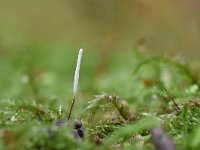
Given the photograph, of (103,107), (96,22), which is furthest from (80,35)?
(103,107)

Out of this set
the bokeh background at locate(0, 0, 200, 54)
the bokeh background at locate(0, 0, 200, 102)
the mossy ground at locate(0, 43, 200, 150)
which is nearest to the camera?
the mossy ground at locate(0, 43, 200, 150)

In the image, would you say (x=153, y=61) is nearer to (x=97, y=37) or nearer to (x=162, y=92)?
(x=162, y=92)

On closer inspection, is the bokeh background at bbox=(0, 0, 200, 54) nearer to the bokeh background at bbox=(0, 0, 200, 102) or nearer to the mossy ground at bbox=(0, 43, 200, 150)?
the bokeh background at bbox=(0, 0, 200, 102)

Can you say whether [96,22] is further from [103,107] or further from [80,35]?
[103,107]

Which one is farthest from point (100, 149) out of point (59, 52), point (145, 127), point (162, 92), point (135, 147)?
point (59, 52)

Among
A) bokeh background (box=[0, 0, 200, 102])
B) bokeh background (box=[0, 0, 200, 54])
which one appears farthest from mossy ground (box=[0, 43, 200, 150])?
bokeh background (box=[0, 0, 200, 54])
